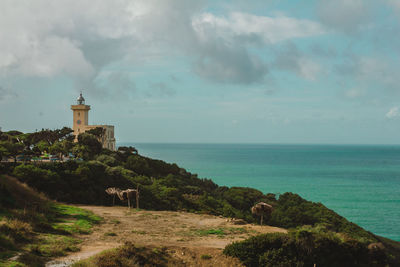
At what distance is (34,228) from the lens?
45.8 feet

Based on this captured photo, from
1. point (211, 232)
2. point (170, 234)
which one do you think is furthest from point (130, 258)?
point (211, 232)

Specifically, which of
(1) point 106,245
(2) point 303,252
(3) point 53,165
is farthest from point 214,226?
(3) point 53,165

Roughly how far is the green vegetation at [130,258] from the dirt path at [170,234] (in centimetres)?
49

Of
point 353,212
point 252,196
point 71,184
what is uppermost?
point 71,184

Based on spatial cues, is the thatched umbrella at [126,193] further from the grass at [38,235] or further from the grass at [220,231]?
the grass at [220,231]

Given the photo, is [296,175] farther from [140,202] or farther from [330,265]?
[330,265]

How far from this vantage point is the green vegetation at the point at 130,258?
1068 cm

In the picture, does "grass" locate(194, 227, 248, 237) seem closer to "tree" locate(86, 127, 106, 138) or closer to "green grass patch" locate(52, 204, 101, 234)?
"green grass patch" locate(52, 204, 101, 234)

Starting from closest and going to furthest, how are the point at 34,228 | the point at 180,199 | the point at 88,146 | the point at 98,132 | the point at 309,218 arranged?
the point at 34,228
the point at 180,199
the point at 309,218
the point at 88,146
the point at 98,132

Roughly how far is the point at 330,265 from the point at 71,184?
20.2 meters

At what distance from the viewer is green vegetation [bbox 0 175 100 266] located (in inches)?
432

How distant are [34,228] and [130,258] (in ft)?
17.2

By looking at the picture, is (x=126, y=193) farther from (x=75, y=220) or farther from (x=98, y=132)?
(x=98, y=132)

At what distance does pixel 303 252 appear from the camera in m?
14.5
